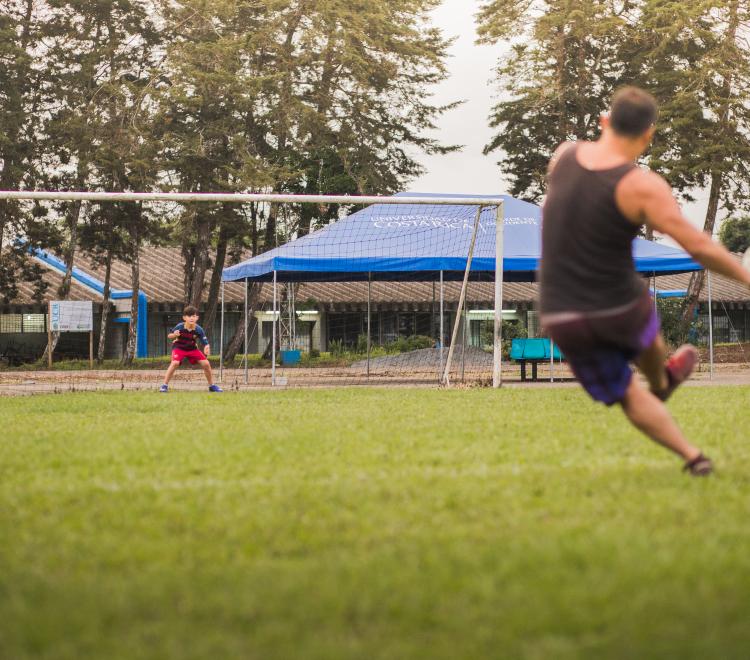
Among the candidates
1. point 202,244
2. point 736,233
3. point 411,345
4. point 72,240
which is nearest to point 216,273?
point 202,244

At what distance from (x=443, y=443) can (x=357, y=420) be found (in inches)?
91.2

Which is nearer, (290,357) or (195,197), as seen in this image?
(195,197)

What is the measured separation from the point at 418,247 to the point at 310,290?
21.3 meters

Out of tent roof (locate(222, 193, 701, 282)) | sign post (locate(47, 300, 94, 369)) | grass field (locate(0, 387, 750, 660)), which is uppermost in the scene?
tent roof (locate(222, 193, 701, 282))

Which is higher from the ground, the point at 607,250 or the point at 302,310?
the point at 302,310

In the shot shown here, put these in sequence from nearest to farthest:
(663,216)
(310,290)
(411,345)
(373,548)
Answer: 1. (373,548)
2. (663,216)
3. (411,345)
4. (310,290)

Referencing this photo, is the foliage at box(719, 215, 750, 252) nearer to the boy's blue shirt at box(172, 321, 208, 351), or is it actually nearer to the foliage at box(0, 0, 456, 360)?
the foliage at box(0, 0, 456, 360)

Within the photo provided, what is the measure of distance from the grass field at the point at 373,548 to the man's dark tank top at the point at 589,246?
99 cm

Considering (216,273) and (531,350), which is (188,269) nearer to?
(216,273)

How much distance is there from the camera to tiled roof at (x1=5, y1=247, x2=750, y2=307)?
40.2 m

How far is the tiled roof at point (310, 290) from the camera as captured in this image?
132ft

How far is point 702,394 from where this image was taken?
14039 millimetres

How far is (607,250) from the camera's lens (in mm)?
5262

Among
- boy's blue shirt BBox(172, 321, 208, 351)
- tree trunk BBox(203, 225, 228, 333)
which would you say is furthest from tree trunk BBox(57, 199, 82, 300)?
boy's blue shirt BBox(172, 321, 208, 351)
